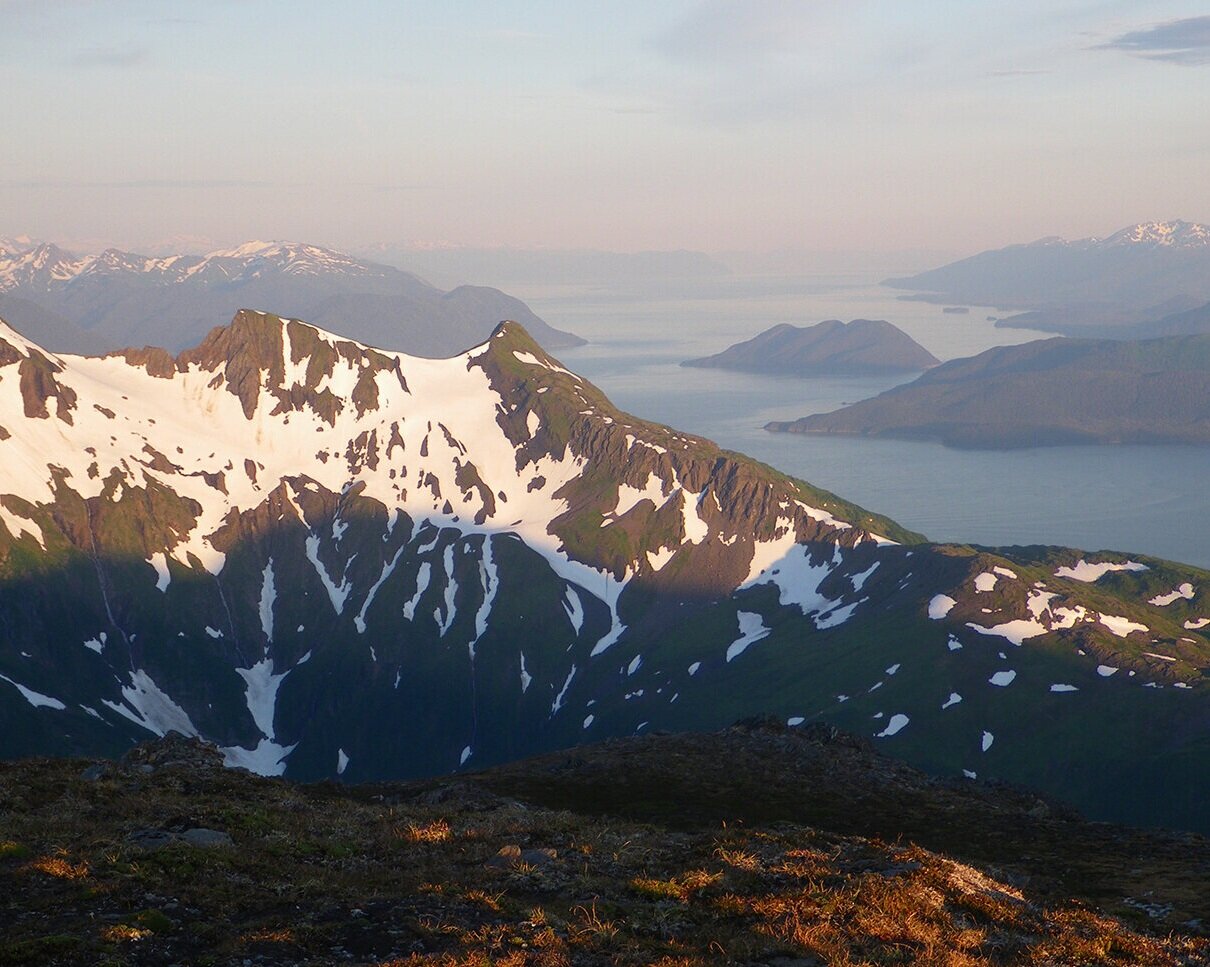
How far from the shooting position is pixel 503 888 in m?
28.4

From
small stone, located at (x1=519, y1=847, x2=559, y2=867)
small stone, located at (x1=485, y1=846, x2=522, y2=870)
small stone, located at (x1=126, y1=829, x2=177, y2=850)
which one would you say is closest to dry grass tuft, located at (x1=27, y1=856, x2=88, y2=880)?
small stone, located at (x1=126, y1=829, x2=177, y2=850)

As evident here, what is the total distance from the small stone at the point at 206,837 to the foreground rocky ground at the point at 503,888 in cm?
8

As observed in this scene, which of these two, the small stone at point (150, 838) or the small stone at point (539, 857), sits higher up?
the small stone at point (150, 838)

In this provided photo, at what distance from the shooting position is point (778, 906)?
26.3 m

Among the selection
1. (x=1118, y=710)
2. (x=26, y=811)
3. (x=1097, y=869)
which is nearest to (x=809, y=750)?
(x=1097, y=869)

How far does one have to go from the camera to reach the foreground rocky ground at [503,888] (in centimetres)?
2372

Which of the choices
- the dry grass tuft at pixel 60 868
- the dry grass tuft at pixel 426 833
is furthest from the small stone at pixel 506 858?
the dry grass tuft at pixel 60 868

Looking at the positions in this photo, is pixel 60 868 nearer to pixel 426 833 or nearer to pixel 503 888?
pixel 426 833

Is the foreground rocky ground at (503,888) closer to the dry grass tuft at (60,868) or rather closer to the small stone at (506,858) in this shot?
the dry grass tuft at (60,868)

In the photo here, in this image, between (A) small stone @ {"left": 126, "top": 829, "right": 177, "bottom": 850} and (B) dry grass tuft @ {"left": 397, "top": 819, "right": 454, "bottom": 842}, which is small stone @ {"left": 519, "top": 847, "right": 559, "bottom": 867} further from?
(A) small stone @ {"left": 126, "top": 829, "right": 177, "bottom": 850}

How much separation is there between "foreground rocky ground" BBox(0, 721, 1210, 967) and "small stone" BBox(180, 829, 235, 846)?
3.0 inches

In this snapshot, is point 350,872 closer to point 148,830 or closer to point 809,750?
point 148,830

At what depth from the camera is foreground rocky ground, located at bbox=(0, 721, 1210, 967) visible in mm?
23719

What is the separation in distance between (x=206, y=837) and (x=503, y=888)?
918 cm
